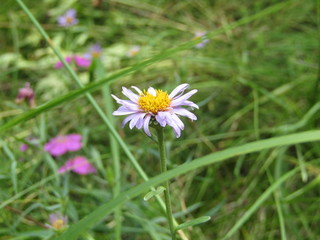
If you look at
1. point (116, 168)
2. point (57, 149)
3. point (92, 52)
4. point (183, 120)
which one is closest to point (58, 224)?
point (116, 168)

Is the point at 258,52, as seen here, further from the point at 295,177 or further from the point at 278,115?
the point at 295,177

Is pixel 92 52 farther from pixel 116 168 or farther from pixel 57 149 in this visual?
pixel 116 168

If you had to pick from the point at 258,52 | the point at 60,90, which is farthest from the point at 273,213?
the point at 60,90

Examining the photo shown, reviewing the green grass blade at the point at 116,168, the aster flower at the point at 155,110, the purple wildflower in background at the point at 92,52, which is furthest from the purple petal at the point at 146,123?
the purple wildflower in background at the point at 92,52

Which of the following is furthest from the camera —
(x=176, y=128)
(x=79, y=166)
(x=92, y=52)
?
(x=92, y=52)

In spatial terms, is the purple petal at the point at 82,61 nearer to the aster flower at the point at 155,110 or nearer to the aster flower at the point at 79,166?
the aster flower at the point at 79,166
